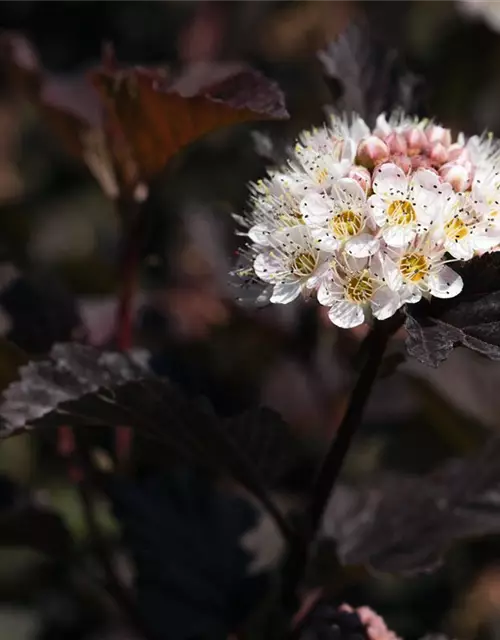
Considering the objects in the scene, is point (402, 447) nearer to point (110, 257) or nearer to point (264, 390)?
point (264, 390)

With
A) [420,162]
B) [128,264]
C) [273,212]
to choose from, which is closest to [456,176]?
[420,162]

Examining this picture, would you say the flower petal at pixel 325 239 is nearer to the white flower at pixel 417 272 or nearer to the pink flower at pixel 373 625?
the white flower at pixel 417 272

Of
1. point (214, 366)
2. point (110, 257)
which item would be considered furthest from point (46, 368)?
point (110, 257)

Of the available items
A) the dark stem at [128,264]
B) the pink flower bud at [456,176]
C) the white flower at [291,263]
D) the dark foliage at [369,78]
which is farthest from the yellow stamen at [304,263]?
the dark stem at [128,264]

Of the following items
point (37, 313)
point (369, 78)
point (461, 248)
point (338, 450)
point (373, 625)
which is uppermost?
point (369, 78)

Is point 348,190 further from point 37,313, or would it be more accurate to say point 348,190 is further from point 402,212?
point 37,313

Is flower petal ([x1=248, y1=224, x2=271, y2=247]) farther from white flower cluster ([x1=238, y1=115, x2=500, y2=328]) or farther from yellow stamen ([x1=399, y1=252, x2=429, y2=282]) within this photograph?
yellow stamen ([x1=399, y1=252, x2=429, y2=282])
